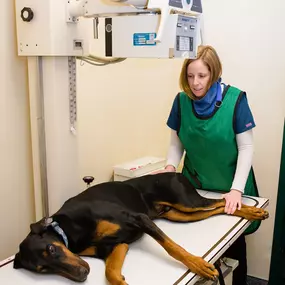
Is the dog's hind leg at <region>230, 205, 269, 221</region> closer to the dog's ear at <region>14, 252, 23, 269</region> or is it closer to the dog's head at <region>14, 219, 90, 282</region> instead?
the dog's head at <region>14, 219, 90, 282</region>

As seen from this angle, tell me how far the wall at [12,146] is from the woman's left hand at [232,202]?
0.96 metres

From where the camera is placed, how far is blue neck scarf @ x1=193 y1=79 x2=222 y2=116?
6.41 ft

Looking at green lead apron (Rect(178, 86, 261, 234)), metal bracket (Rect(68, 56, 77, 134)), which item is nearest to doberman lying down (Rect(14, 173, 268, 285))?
green lead apron (Rect(178, 86, 261, 234))

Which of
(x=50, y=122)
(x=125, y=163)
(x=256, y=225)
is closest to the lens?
(x=50, y=122)

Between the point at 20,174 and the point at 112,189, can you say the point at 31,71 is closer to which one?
the point at 20,174

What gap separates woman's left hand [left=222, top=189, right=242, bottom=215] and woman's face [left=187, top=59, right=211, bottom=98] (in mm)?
492

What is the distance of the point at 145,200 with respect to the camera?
5.82ft

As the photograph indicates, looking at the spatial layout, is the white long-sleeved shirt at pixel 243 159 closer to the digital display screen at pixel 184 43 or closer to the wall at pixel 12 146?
the digital display screen at pixel 184 43

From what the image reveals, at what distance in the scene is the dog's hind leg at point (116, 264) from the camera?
1.32m

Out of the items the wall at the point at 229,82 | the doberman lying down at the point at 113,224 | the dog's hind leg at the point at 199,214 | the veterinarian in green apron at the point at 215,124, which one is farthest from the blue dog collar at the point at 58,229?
the wall at the point at 229,82

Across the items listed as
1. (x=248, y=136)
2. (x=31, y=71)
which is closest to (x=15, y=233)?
(x=31, y=71)

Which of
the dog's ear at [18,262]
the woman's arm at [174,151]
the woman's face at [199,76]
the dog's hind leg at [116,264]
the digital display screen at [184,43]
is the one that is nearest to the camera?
the dog's hind leg at [116,264]

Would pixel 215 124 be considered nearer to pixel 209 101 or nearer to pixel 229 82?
pixel 209 101

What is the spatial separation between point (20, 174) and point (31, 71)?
51cm
